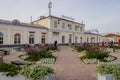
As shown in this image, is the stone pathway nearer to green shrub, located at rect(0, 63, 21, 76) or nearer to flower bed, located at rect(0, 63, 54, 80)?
flower bed, located at rect(0, 63, 54, 80)

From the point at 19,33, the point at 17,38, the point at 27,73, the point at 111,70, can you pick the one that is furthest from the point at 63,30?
the point at 27,73

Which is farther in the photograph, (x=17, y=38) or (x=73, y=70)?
(x=17, y=38)

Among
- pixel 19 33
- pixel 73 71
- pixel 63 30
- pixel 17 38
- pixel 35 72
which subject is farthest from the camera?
pixel 63 30

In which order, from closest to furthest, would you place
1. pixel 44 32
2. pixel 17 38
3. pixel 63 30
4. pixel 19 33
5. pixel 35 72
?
pixel 35 72, pixel 17 38, pixel 19 33, pixel 44 32, pixel 63 30

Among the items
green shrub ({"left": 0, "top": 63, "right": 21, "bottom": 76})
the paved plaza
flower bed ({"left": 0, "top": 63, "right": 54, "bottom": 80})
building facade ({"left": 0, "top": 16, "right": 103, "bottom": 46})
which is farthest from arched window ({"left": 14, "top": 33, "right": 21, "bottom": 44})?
flower bed ({"left": 0, "top": 63, "right": 54, "bottom": 80})

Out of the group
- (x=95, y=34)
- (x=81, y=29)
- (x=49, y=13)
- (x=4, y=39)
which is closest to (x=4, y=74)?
(x=4, y=39)

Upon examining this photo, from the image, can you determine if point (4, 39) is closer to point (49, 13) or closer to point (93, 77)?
point (49, 13)

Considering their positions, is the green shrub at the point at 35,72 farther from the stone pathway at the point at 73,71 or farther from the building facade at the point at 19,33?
the building facade at the point at 19,33

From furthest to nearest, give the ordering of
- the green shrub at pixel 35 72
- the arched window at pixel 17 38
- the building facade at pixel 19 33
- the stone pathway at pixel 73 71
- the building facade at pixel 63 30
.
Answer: the building facade at pixel 63 30 < the arched window at pixel 17 38 < the building facade at pixel 19 33 < the stone pathway at pixel 73 71 < the green shrub at pixel 35 72

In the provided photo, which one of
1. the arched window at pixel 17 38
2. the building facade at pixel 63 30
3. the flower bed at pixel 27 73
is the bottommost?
the flower bed at pixel 27 73

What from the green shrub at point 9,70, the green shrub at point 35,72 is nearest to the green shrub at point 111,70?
the green shrub at point 35,72

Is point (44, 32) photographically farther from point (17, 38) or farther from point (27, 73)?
point (27, 73)

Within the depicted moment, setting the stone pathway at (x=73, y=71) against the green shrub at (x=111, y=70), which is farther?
the stone pathway at (x=73, y=71)

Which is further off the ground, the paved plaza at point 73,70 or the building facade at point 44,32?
the building facade at point 44,32
